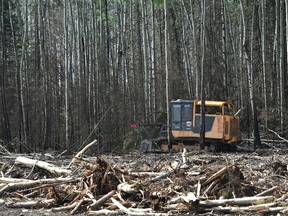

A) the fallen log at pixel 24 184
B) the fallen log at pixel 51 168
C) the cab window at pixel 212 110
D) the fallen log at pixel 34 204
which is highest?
the cab window at pixel 212 110

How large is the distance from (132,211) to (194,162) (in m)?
4.34

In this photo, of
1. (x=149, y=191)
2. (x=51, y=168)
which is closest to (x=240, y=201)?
(x=149, y=191)

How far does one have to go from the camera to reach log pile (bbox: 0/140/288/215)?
687 centimetres

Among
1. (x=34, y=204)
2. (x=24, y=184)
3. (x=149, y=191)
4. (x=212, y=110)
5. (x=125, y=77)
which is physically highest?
(x=125, y=77)

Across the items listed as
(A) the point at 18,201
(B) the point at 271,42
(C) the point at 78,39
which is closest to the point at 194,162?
(A) the point at 18,201

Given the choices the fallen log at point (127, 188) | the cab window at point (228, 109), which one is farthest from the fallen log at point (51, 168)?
the cab window at point (228, 109)

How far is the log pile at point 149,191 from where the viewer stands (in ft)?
22.5

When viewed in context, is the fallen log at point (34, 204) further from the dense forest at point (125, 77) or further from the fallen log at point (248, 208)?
the dense forest at point (125, 77)

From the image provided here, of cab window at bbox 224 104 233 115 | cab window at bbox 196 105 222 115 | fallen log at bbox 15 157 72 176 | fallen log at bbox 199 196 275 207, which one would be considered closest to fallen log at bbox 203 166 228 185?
fallen log at bbox 199 196 275 207

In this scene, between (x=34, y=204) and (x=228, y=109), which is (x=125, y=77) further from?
(x=34, y=204)

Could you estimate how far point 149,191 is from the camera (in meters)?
7.52

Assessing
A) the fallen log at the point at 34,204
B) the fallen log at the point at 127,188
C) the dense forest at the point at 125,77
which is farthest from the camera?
the dense forest at the point at 125,77

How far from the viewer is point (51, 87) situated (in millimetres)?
32562

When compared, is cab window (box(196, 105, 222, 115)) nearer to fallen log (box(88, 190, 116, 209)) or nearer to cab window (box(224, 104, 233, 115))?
cab window (box(224, 104, 233, 115))
